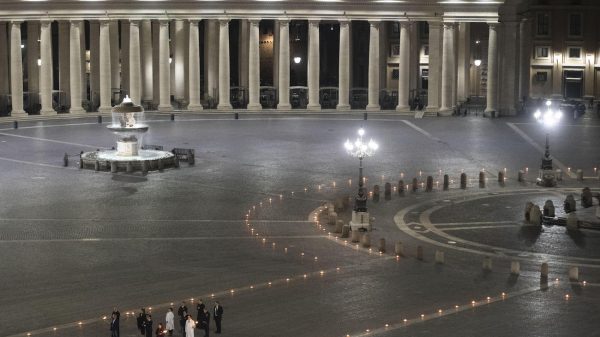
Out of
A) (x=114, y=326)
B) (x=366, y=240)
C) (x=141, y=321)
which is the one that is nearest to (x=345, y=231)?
(x=366, y=240)

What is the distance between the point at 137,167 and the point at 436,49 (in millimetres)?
44164

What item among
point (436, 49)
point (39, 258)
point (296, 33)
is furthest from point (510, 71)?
point (39, 258)

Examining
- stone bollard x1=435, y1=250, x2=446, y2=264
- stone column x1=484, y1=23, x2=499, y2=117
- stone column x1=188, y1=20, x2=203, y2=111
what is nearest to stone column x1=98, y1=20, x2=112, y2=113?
stone column x1=188, y1=20, x2=203, y2=111

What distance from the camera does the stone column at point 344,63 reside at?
103875 millimetres

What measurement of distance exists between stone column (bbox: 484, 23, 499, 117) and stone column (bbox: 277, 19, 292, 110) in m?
18.3

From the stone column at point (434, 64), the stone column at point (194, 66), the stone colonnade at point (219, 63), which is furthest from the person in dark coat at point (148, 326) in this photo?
the stone column at point (434, 64)

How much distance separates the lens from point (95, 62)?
356ft

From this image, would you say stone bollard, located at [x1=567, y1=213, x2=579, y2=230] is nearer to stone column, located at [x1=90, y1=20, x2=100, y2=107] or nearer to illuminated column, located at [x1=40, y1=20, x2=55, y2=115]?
illuminated column, located at [x1=40, y1=20, x2=55, y2=115]

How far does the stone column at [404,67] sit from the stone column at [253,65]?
1310cm

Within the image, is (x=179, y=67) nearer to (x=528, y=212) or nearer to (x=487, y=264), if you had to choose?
(x=528, y=212)

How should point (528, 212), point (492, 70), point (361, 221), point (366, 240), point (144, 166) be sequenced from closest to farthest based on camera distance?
1. point (366, 240)
2. point (361, 221)
3. point (528, 212)
4. point (144, 166)
5. point (492, 70)

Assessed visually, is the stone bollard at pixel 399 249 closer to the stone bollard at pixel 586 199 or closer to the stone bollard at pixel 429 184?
the stone bollard at pixel 586 199

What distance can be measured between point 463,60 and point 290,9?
18.8 meters

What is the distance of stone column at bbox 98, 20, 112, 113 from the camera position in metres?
101
